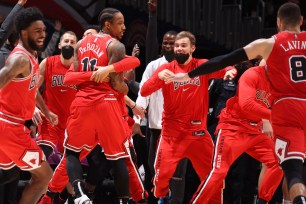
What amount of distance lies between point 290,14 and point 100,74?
6.38ft

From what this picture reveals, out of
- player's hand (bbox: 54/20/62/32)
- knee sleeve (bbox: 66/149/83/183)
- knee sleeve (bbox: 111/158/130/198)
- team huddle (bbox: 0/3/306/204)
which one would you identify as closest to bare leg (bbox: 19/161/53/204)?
team huddle (bbox: 0/3/306/204)

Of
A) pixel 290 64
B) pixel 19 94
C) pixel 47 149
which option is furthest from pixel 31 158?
pixel 290 64

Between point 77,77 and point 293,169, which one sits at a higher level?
point 77,77

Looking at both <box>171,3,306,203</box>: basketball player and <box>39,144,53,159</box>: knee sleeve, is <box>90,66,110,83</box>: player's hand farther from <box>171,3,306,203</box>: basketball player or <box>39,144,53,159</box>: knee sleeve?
<box>39,144,53,159</box>: knee sleeve

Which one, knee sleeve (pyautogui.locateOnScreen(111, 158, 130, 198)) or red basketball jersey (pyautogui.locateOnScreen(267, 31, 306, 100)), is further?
knee sleeve (pyautogui.locateOnScreen(111, 158, 130, 198))

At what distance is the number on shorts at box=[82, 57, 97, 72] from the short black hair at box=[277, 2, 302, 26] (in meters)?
1.95

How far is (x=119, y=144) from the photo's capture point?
6.99 metres

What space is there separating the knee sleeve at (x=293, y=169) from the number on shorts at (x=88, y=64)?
2217 mm

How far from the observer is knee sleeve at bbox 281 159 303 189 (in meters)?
5.88

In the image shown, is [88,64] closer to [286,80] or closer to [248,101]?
[248,101]

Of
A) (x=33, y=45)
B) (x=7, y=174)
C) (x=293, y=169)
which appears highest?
(x=33, y=45)

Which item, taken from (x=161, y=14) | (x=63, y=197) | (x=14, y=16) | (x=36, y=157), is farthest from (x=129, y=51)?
(x=36, y=157)

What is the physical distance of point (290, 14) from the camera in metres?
6.26

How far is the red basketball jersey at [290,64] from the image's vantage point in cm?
614
